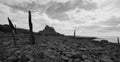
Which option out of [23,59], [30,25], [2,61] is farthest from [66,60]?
[30,25]

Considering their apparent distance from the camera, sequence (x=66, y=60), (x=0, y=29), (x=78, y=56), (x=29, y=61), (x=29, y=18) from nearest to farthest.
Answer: (x=29, y=61) → (x=66, y=60) → (x=78, y=56) → (x=29, y=18) → (x=0, y=29)

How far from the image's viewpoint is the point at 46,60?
5.20 metres

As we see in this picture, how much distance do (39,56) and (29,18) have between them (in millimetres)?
4645

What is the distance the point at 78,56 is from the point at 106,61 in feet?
7.50

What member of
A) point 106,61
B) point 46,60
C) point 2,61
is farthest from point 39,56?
point 106,61

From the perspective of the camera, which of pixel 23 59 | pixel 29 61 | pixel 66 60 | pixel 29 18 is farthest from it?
pixel 29 18

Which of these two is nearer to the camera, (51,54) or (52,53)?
(51,54)

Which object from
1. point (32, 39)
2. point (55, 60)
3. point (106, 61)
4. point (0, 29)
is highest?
point (0, 29)

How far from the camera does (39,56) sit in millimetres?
5660

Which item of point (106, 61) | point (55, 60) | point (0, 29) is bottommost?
point (106, 61)

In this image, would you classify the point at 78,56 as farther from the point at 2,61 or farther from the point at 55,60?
the point at 2,61

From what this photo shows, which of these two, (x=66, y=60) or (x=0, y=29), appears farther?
(x=0, y=29)

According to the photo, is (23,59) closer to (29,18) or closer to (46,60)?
(46,60)

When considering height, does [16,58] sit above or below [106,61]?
above
